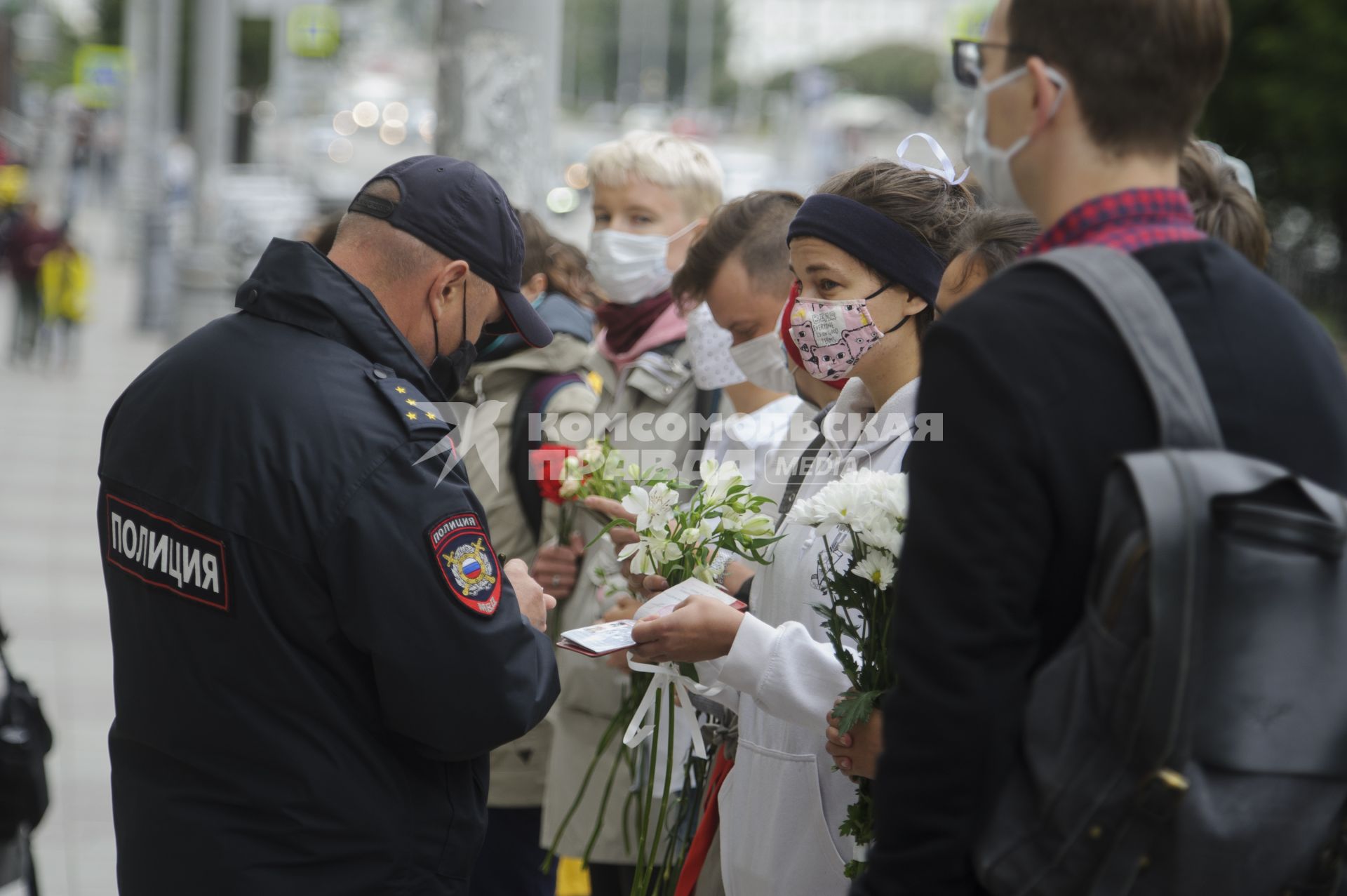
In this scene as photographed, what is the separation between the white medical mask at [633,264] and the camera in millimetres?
4672

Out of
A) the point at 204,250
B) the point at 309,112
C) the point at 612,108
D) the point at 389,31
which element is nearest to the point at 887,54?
the point at 612,108

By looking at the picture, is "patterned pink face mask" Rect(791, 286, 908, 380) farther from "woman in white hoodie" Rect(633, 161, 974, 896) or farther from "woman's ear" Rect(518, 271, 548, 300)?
"woman's ear" Rect(518, 271, 548, 300)

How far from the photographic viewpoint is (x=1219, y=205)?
2951mm

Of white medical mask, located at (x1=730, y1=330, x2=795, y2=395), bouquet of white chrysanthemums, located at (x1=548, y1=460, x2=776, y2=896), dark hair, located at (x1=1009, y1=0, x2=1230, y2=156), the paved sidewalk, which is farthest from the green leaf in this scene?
the paved sidewalk

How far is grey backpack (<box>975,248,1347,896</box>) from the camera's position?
163 cm

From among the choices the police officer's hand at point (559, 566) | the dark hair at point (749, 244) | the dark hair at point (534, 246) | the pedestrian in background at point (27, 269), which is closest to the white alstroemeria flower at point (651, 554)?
the dark hair at point (749, 244)

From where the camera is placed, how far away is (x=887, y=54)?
108875 mm

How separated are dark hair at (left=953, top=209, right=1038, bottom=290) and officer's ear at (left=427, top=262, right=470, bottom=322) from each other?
1.00 metres

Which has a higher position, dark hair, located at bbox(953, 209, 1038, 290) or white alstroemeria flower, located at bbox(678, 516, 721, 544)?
dark hair, located at bbox(953, 209, 1038, 290)

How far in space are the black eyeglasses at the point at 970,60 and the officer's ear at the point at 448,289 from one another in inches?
47.2

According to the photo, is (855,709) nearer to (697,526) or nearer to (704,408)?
(697,526)

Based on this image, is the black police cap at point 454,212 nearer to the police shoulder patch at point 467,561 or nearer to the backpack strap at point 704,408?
the police shoulder patch at point 467,561

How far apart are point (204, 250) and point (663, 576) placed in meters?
15.1

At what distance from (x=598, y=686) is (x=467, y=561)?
177cm
